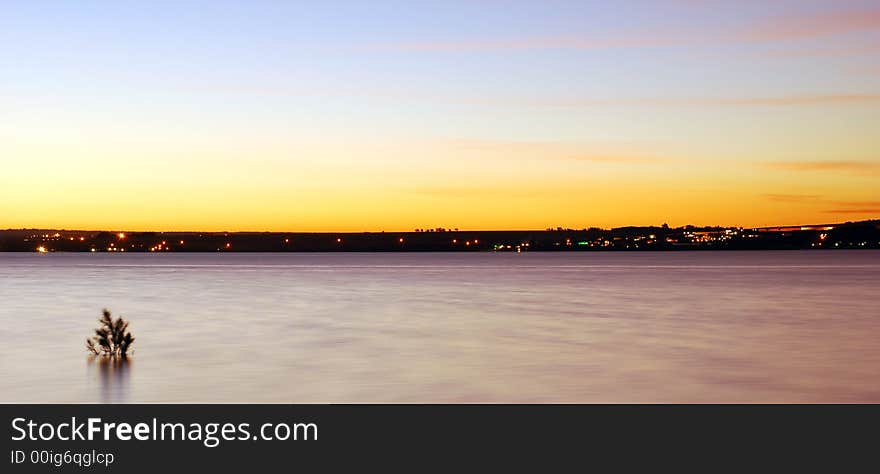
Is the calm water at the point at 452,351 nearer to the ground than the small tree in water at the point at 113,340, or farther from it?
nearer to the ground

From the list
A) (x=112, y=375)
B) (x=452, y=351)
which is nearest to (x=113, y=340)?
(x=112, y=375)

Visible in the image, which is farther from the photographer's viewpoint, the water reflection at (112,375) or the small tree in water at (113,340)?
the small tree in water at (113,340)

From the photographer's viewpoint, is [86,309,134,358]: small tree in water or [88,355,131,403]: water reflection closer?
[88,355,131,403]: water reflection

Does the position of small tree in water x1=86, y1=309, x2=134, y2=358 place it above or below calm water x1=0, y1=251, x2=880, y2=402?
above

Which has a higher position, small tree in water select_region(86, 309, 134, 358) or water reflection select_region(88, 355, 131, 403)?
small tree in water select_region(86, 309, 134, 358)

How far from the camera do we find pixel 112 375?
93.9 ft

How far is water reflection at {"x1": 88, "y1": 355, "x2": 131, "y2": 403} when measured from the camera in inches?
995

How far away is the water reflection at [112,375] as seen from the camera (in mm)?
25266

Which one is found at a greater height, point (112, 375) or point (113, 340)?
point (113, 340)

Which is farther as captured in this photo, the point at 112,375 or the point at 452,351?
the point at 452,351

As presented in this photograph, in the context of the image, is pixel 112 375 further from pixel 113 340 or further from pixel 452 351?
pixel 452 351
